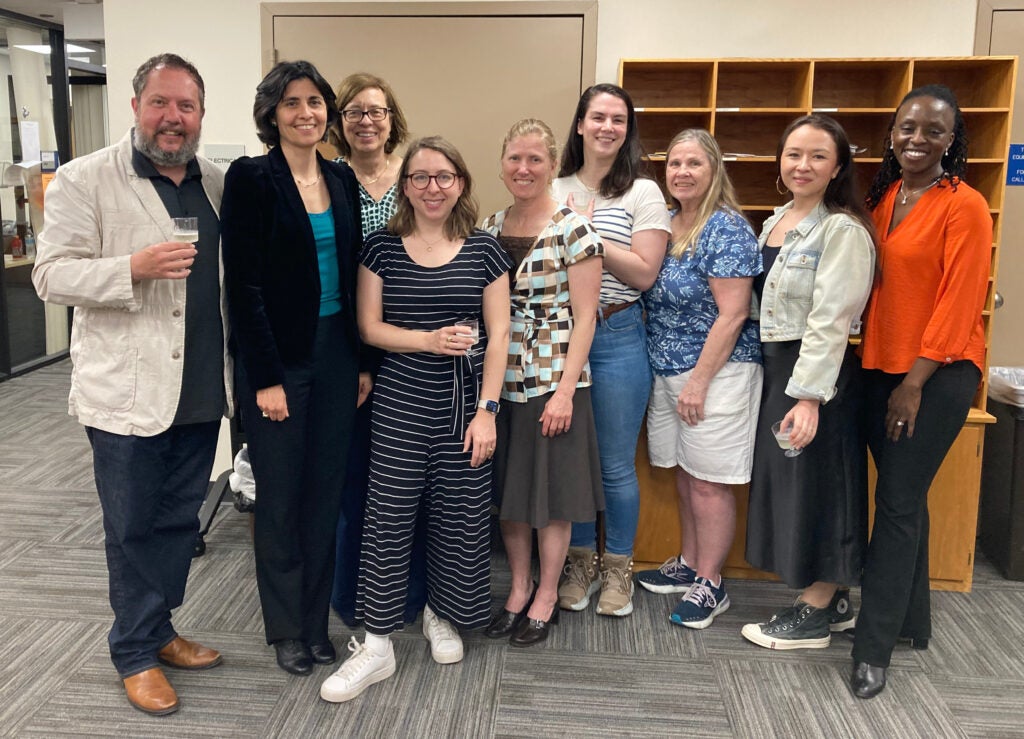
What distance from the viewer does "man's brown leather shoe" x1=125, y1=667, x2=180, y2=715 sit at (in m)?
1.91

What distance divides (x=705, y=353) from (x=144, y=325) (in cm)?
145

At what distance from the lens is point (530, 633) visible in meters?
2.25

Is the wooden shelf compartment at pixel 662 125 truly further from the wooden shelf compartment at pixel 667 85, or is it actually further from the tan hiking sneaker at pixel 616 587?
the tan hiking sneaker at pixel 616 587

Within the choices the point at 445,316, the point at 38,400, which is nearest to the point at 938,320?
the point at 445,316

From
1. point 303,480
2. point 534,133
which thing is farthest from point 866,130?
point 303,480

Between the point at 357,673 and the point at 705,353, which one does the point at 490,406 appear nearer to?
the point at 705,353

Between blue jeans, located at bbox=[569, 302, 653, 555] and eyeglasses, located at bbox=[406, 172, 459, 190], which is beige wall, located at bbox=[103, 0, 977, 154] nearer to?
blue jeans, located at bbox=[569, 302, 653, 555]

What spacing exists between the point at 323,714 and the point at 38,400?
3.87 meters

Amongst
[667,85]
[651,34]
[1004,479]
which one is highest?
[651,34]

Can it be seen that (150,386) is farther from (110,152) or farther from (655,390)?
(655,390)

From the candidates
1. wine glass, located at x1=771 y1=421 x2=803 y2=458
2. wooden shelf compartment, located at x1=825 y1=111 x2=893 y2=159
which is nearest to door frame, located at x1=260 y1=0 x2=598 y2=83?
wooden shelf compartment, located at x1=825 y1=111 x2=893 y2=159

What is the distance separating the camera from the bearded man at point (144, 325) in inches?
69.9

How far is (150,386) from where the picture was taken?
1842 mm

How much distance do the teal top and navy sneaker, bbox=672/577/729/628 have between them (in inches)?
53.3
